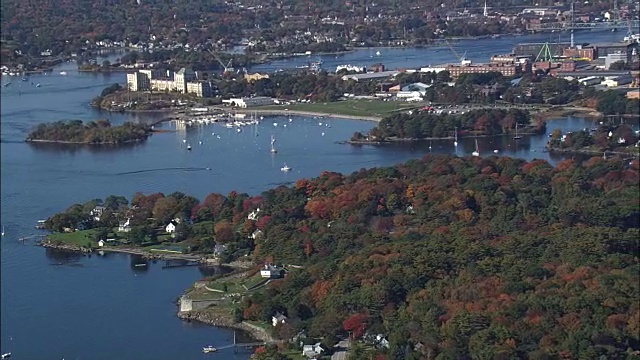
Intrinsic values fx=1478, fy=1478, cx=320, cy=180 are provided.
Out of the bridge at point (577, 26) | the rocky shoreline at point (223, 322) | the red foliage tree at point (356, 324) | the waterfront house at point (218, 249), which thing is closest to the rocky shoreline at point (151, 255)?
the waterfront house at point (218, 249)

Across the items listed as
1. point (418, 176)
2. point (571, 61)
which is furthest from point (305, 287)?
point (571, 61)

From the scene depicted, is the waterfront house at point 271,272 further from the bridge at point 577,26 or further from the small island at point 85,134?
the bridge at point 577,26

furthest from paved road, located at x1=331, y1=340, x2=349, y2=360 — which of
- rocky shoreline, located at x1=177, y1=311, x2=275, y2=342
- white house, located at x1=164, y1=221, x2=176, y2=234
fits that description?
white house, located at x1=164, y1=221, x2=176, y2=234

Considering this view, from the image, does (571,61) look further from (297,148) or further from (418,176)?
(418,176)

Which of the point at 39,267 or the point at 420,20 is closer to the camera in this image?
the point at 39,267

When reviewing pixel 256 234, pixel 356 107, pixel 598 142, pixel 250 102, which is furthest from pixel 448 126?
pixel 256 234

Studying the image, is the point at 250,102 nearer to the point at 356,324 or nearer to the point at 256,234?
the point at 256,234
